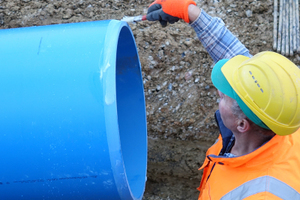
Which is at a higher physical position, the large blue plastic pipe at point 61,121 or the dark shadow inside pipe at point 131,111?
the large blue plastic pipe at point 61,121

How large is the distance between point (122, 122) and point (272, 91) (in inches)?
51.6

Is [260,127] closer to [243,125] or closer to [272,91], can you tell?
[243,125]

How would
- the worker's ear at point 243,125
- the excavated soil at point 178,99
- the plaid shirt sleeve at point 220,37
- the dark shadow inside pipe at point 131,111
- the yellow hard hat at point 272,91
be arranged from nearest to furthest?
the yellow hard hat at point 272,91 < the worker's ear at point 243,125 < the plaid shirt sleeve at point 220,37 < the dark shadow inside pipe at point 131,111 < the excavated soil at point 178,99

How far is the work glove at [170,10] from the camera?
1.80m

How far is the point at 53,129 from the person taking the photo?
130 cm

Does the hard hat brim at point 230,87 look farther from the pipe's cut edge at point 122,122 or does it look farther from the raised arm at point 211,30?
the pipe's cut edge at point 122,122

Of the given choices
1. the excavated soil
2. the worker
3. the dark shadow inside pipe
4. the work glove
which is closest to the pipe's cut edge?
the dark shadow inside pipe

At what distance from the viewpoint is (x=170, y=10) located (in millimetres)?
1869

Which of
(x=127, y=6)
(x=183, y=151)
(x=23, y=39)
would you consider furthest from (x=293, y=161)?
(x=127, y=6)

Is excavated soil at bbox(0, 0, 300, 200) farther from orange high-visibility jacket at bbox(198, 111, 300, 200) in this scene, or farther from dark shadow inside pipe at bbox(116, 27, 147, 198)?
orange high-visibility jacket at bbox(198, 111, 300, 200)

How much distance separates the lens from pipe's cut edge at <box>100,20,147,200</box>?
1.29 meters

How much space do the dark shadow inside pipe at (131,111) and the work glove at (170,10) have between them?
0.28 meters

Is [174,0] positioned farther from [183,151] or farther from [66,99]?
[183,151]

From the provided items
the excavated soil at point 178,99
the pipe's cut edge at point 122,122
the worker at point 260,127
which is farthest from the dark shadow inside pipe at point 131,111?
the excavated soil at point 178,99
